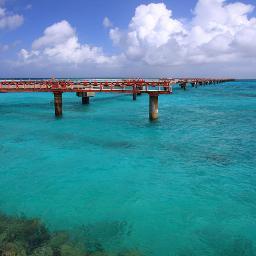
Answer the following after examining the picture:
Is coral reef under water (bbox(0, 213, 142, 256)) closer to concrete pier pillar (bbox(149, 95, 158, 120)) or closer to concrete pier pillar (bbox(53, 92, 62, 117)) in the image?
concrete pier pillar (bbox(149, 95, 158, 120))

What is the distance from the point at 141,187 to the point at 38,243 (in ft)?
18.9

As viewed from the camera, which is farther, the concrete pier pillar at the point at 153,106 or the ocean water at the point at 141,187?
the concrete pier pillar at the point at 153,106

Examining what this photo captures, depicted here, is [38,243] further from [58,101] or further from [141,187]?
[58,101]

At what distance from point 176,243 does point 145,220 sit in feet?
5.56

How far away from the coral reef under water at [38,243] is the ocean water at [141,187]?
0.47 metres

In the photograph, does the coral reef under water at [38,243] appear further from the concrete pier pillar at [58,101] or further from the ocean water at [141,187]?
the concrete pier pillar at [58,101]

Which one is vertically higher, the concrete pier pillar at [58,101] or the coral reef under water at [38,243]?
the concrete pier pillar at [58,101]

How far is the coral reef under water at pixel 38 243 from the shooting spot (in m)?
8.86

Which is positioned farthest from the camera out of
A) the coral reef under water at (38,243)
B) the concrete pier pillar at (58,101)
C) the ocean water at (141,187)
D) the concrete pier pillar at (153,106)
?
the concrete pier pillar at (58,101)

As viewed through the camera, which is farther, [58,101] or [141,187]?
[58,101]

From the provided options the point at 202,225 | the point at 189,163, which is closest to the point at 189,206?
the point at 202,225

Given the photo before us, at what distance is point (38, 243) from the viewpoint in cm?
956

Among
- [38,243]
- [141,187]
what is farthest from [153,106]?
[38,243]

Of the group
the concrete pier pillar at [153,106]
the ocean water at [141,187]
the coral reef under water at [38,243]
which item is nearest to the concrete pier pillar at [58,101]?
the ocean water at [141,187]
